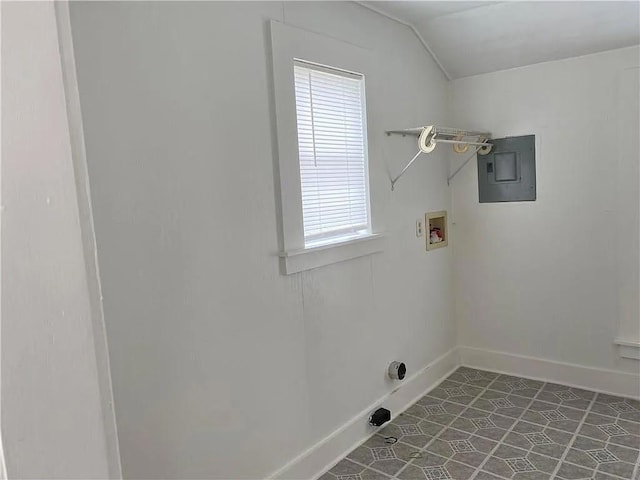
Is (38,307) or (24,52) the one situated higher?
(24,52)

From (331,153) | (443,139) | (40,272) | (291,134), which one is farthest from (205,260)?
(443,139)

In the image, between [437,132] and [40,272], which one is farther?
[437,132]

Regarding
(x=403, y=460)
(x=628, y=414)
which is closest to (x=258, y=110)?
(x=403, y=460)

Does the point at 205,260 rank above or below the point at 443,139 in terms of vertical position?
below

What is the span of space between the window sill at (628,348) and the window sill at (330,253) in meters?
1.58

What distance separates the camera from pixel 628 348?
2.91 metres

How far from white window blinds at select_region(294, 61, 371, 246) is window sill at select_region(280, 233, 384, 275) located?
52 millimetres

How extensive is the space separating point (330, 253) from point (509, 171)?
158cm

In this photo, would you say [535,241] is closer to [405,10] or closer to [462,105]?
[462,105]

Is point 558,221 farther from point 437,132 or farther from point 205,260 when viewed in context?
point 205,260

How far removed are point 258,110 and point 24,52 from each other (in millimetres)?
1497

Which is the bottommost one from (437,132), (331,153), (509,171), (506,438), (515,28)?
(506,438)

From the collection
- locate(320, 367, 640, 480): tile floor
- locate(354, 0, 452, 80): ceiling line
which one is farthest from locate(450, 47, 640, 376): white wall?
locate(320, 367, 640, 480): tile floor

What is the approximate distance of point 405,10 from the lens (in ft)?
8.90
